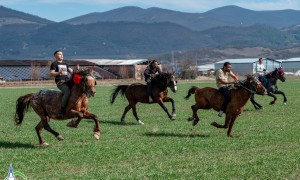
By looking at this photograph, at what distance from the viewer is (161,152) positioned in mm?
13125

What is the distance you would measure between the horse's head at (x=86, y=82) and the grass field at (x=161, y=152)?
55.4 inches

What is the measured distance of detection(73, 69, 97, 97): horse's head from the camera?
14.3 metres

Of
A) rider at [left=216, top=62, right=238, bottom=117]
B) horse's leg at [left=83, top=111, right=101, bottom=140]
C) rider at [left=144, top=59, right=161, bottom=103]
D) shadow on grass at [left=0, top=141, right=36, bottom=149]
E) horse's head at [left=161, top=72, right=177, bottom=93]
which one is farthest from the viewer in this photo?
rider at [left=144, top=59, right=161, bottom=103]

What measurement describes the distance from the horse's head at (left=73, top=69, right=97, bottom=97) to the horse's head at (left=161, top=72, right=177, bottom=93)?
20.4 ft

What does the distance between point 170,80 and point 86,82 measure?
6592 millimetres

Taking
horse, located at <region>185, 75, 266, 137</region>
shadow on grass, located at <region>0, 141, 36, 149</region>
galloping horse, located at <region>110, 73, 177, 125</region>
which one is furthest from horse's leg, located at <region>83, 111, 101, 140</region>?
galloping horse, located at <region>110, 73, 177, 125</region>

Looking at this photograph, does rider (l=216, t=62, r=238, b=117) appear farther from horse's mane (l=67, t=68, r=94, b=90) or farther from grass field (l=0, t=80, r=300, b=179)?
horse's mane (l=67, t=68, r=94, b=90)

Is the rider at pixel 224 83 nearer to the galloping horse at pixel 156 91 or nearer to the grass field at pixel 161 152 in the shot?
the grass field at pixel 161 152

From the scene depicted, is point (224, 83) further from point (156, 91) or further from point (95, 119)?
point (95, 119)

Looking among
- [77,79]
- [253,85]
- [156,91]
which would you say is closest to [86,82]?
[77,79]

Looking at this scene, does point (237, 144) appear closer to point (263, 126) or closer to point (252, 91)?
point (252, 91)

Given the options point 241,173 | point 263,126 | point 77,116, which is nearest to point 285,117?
point 263,126

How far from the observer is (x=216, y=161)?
38.6 feet

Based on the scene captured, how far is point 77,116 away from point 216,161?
14.2ft
